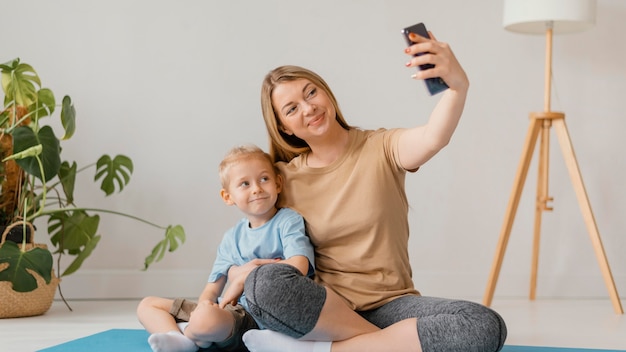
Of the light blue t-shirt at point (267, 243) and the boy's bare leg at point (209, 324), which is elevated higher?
the light blue t-shirt at point (267, 243)

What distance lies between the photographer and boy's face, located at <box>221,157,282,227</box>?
2043 mm

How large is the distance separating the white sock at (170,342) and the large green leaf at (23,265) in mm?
947

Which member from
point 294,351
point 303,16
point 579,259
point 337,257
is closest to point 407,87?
point 303,16

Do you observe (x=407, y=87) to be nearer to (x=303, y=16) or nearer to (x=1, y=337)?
(x=303, y=16)

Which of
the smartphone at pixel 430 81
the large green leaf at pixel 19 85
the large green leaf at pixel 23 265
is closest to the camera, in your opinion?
the smartphone at pixel 430 81

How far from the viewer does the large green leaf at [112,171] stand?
3.25 meters

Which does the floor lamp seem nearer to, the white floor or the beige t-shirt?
the white floor

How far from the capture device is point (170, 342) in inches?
74.9

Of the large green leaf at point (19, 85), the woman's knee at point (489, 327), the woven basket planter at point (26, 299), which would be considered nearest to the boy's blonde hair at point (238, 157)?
the woman's knee at point (489, 327)

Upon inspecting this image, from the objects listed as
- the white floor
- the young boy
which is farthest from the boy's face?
the white floor

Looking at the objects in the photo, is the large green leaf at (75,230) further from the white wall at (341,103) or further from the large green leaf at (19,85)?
the large green leaf at (19,85)

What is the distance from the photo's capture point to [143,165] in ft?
11.7

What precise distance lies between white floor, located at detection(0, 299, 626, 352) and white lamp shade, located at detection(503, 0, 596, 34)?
1.08m

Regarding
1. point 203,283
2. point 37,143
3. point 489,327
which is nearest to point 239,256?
point 489,327
